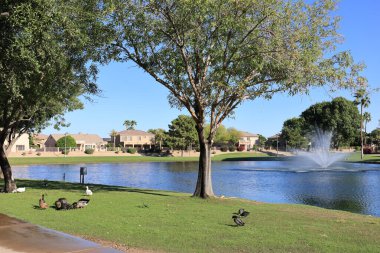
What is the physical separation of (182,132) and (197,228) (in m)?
95.2

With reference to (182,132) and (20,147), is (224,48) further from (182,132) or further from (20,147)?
(20,147)

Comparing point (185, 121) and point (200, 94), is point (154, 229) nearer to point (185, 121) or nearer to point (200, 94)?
point (200, 94)

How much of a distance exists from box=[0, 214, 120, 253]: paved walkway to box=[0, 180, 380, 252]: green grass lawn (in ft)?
2.45

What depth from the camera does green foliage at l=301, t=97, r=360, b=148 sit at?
95.9 m

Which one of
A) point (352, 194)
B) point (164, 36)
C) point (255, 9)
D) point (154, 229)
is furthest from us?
point (352, 194)

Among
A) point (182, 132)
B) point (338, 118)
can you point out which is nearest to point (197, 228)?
point (338, 118)

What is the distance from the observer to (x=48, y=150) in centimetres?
10669

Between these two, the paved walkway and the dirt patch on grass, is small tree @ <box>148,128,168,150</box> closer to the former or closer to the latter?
the paved walkway

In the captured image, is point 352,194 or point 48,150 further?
point 48,150

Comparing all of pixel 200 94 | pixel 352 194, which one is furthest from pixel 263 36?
pixel 352 194

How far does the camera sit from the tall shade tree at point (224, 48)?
1628cm

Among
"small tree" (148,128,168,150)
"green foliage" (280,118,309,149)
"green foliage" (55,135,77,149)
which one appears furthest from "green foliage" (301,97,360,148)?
"green foliage" (55,135,77,149)

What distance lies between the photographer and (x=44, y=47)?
42.5ft

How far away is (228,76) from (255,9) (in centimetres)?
323
